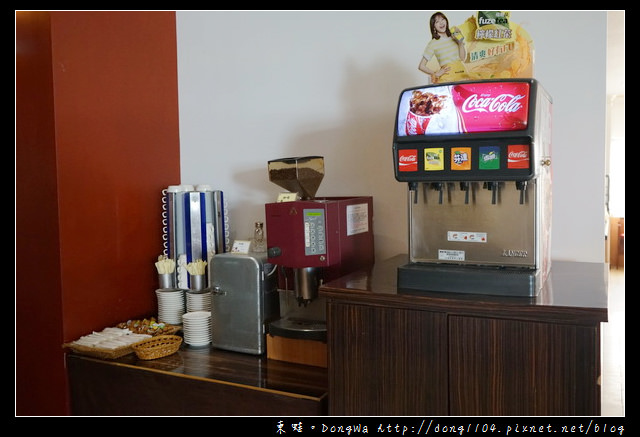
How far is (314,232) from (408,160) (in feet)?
1.88

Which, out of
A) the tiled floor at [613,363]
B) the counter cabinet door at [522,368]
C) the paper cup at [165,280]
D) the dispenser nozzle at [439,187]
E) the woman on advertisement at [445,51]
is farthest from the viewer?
the tiled floor at [613,363]

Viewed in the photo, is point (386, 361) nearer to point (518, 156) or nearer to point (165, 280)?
point (518, 156)

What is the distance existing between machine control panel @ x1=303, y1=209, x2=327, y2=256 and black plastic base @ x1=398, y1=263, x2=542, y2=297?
1.47 ft

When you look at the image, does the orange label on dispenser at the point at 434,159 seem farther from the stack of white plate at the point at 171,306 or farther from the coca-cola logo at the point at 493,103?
the stack of white plate at the point at 171,306

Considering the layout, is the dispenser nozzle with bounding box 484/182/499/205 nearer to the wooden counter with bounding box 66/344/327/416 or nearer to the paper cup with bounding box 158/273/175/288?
the wooden counter with bounding box 66/344/327/416

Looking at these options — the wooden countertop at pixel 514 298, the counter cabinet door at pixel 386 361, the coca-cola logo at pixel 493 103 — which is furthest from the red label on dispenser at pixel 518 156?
the counter cabinet door at pixel 386 361

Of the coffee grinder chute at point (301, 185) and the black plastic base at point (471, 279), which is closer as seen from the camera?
the black plastic base at point (471, 279)

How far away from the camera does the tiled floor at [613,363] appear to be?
3445 millimetres

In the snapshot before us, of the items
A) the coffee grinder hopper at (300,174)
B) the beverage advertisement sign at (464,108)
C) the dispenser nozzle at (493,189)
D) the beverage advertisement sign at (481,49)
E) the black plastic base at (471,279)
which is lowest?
the black plastic base at (471,279)

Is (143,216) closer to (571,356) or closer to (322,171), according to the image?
(322,171)

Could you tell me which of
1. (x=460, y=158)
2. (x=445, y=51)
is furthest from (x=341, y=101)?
(x=460, y=158)

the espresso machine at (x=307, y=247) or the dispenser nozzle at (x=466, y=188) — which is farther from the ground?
the dispenser nozzle at (x=466, y=188)

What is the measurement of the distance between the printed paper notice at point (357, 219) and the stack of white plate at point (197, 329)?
82cm

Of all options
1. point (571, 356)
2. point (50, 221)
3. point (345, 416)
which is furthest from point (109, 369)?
point (571, 356)
